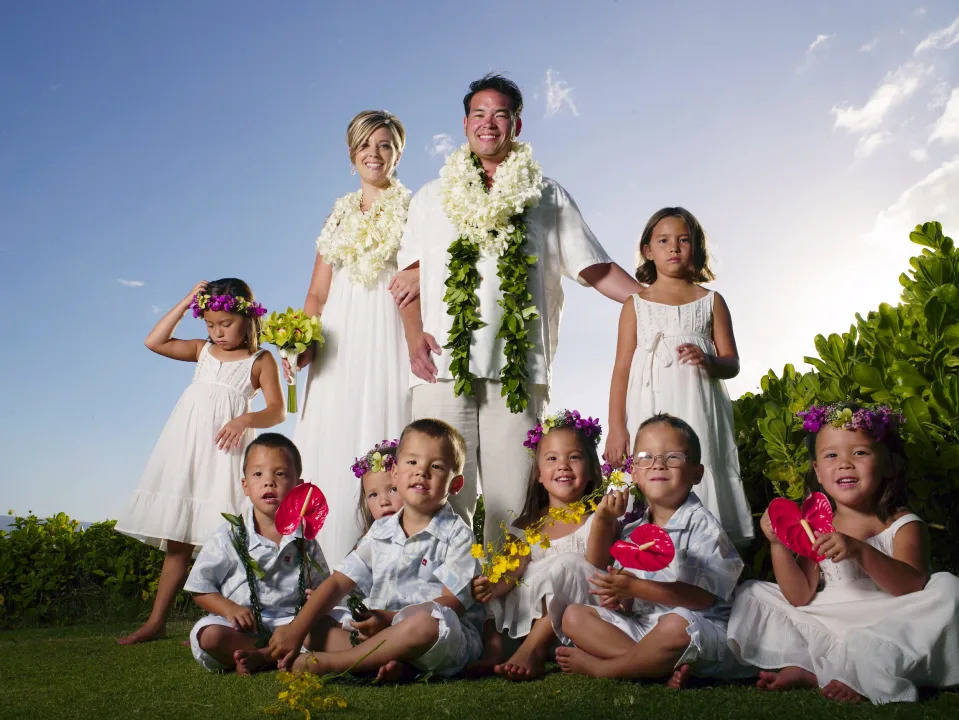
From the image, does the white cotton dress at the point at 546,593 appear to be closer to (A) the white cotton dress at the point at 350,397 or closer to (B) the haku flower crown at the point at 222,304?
(A) the white cotton dress at the point at 350,397

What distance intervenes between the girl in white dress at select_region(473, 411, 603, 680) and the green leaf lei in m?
0.36

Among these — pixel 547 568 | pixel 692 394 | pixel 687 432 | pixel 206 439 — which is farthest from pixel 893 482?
pixel 206 439

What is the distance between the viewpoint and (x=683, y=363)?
4.53 m

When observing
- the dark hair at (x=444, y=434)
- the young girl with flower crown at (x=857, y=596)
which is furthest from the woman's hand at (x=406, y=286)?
the young girl with flower crown at (x=857, y=596)

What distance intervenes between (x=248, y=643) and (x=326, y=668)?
60cm

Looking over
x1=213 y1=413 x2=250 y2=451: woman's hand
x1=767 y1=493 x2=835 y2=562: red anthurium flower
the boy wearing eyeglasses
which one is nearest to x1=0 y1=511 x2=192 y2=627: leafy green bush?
x1=213 y1=413 x2=250 y2=451: woman's hand

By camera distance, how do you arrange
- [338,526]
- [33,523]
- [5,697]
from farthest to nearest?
[33,523] → [338,526] → [5,697]

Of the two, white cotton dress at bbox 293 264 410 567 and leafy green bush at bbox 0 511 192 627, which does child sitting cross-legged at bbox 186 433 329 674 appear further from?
leafy green bush at bbox 0 511 192 627

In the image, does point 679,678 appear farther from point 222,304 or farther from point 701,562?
point 222,304

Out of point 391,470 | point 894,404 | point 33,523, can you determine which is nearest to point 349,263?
point 391,470

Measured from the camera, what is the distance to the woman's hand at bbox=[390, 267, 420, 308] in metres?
5.15

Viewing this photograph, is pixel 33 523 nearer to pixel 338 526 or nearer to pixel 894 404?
pixel 338 526

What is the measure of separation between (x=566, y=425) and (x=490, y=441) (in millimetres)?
501

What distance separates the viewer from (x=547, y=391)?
4.91 metres
